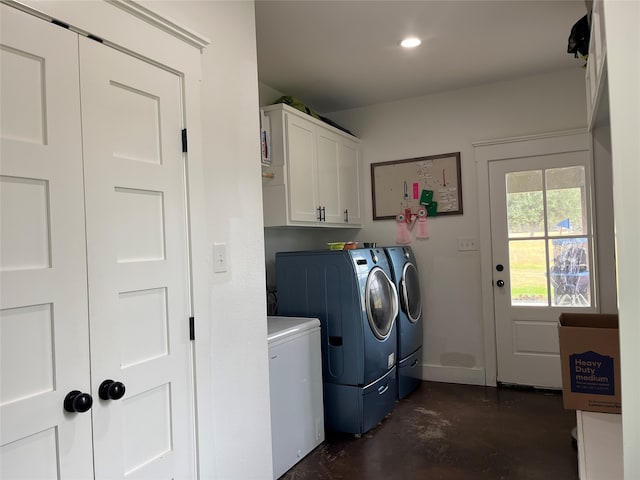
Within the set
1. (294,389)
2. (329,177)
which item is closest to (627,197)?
(294,389)

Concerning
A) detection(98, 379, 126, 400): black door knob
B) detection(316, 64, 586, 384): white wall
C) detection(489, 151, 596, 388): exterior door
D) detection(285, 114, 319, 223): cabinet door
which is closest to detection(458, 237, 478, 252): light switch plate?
detection(316, 64, 586, 384): white wall

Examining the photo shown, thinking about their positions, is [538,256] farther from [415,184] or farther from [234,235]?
[234,235]

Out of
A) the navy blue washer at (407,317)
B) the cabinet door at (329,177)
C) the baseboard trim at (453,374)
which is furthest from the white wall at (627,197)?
the baseboard trim at (453,374)

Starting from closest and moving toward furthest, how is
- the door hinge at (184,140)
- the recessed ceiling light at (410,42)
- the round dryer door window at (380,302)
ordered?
the door hinge at (184,140) → the recessed ceiling light at (410,42) → the round dryer door window at (380,302)

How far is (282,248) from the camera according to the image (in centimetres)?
371

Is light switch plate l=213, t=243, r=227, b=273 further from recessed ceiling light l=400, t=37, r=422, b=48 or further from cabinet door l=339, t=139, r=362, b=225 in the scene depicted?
cabinet door l=339, t=139, r=362, b=225

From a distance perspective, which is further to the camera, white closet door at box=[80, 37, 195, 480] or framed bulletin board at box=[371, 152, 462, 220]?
framed bulletin board at box=[371, 152, 462, 220]

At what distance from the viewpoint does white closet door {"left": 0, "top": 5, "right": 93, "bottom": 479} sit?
117 centimetres

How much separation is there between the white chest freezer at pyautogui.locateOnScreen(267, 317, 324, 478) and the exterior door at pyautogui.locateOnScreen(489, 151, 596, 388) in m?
1.80

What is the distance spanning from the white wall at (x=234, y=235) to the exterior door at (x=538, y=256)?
7.85ft

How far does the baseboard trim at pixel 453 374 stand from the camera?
12.7ft

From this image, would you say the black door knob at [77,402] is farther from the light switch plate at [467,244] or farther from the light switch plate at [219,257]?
the light switch plate at [467,244]

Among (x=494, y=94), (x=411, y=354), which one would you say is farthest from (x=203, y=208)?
(x=494, y=94)

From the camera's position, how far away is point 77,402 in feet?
4.23
